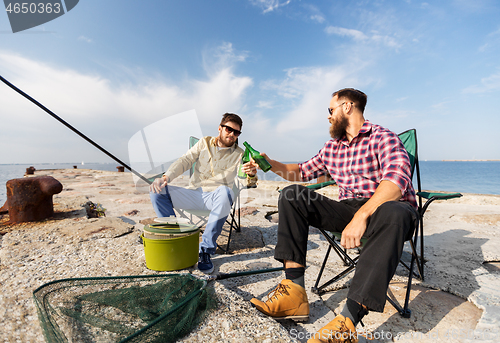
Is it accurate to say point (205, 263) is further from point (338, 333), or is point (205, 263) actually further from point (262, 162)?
point (338, 333)

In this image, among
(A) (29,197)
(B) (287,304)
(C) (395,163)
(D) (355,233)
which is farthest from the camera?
(A) (29,197)

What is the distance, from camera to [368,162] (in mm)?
1830

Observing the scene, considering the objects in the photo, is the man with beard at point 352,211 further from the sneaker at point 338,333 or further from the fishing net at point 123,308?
the fishing net at point 123,308

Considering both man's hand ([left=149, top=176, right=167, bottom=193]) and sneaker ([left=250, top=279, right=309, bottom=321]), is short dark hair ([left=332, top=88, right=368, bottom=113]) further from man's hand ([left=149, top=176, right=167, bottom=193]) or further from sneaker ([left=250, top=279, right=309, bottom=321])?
man's hand ([left=149, top=176, right=167, bottom=193])

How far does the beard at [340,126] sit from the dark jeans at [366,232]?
1.94 ft

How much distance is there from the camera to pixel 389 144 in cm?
169

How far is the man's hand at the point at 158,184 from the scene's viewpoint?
2.45 meters

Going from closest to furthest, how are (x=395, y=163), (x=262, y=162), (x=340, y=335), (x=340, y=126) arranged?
(x=340, y=335) < (x=395, y=163) < (x=340, y=126) < (x=262, y=162)

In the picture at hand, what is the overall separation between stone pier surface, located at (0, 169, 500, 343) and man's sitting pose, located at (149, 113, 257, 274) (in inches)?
18.3

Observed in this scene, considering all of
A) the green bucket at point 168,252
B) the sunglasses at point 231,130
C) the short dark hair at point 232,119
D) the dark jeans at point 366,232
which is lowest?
the green bucket at point 168,252

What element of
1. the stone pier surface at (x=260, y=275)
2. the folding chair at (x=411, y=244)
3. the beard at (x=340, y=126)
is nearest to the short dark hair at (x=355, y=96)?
the beard at (x=340, y=126)

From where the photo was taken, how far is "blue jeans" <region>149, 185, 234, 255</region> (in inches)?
90.8

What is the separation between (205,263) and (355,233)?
4.33 feet
